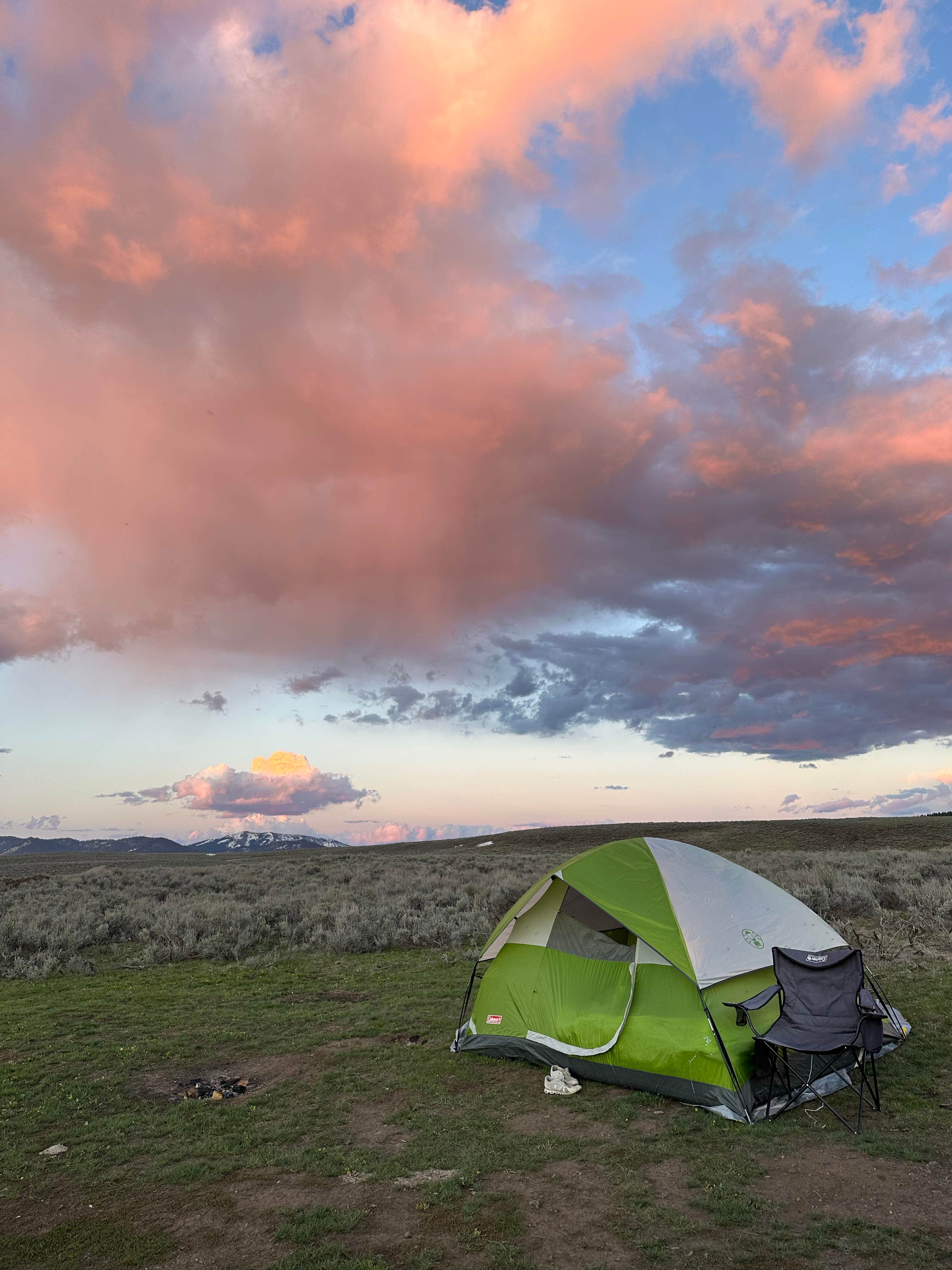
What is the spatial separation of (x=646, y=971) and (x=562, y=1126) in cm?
200

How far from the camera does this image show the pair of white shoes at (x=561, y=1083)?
895cm

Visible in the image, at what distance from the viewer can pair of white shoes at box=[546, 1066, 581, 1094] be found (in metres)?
8.95

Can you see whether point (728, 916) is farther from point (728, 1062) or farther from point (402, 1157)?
point (402, 1157)

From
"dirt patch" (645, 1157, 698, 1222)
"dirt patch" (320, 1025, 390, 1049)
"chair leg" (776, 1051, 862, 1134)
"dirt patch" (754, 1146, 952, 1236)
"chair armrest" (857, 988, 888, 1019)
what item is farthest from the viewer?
"dirt patch" (320, 1025, 390, 1049)

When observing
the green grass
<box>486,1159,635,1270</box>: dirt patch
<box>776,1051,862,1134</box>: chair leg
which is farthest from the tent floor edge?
the green grass

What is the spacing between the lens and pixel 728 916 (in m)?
9.74

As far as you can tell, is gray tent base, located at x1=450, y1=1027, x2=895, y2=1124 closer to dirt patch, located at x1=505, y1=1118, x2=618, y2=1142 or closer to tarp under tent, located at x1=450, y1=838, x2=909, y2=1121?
tarp under tent, located at x1=450, y1=838, x2=909, y2=1121

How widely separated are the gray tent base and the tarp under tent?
0.02 meters

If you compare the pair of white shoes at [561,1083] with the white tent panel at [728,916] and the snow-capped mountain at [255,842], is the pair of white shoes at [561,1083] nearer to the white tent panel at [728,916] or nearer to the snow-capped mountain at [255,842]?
the white tent panel at [728,916]

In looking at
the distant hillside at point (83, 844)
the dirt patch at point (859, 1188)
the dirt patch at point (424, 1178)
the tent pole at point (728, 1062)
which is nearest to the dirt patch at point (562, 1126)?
the dirt patch at point (424, 1178)

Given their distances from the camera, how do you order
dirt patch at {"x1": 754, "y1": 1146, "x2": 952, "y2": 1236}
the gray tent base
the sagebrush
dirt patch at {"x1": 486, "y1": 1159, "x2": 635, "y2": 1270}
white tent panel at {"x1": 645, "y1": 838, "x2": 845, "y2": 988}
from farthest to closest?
the sagebrush
white tent panel at {"x1": 645, "y1": 838, "x2": 845, "y2": 988}
the gray tent base
dirt patch at {"x1": 754, "y1": 1146, "x2": 952, "y2": 1236}
dirt patch at {"x1": 486, "y1": 1159, "x2": 635, "y2": 1270}

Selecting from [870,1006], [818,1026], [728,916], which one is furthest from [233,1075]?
[870,1006]

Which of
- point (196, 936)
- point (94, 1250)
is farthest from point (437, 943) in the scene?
point (94, 1250)

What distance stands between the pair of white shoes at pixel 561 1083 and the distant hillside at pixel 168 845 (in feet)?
214
